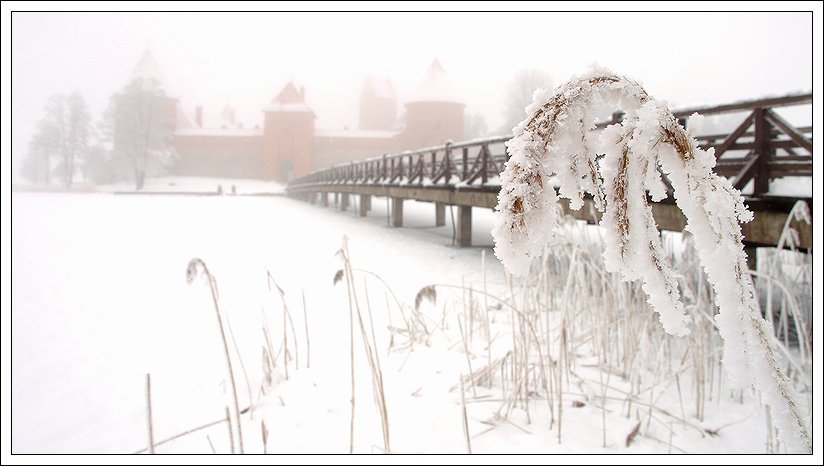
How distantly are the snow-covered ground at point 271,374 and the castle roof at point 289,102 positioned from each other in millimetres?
43549

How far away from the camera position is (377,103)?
216ft

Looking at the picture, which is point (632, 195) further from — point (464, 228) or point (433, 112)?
point (433, 112)

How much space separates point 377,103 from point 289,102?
18169 millimetres

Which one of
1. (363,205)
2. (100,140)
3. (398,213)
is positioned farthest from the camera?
(100,140)

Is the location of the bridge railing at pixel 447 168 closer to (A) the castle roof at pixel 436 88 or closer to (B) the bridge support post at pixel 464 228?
(B) the bridge support post at pixel 464 228

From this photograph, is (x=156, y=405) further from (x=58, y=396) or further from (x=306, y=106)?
(x=306, y=106)

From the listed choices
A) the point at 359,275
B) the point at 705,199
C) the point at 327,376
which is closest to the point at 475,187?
the point at 359,275

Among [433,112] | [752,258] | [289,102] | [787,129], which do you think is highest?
[289,102]

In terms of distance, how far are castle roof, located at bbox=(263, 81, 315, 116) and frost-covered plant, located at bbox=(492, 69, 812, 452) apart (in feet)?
167

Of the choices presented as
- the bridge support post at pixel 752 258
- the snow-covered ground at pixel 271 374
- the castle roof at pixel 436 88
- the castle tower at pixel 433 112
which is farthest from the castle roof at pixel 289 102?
the bridge support post at pixel 752 258

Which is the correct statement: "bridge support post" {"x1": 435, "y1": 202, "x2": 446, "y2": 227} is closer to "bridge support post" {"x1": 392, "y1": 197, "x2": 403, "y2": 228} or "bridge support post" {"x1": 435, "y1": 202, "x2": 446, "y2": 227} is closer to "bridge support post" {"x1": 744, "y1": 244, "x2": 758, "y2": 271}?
"bridge support post" {"x1": 392, "y1": 197, "x2": 403, "y2": 228}

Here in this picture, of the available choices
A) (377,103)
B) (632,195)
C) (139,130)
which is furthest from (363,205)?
(377,103)

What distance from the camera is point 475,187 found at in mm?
8500

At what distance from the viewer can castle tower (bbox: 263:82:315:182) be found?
4809 cm
